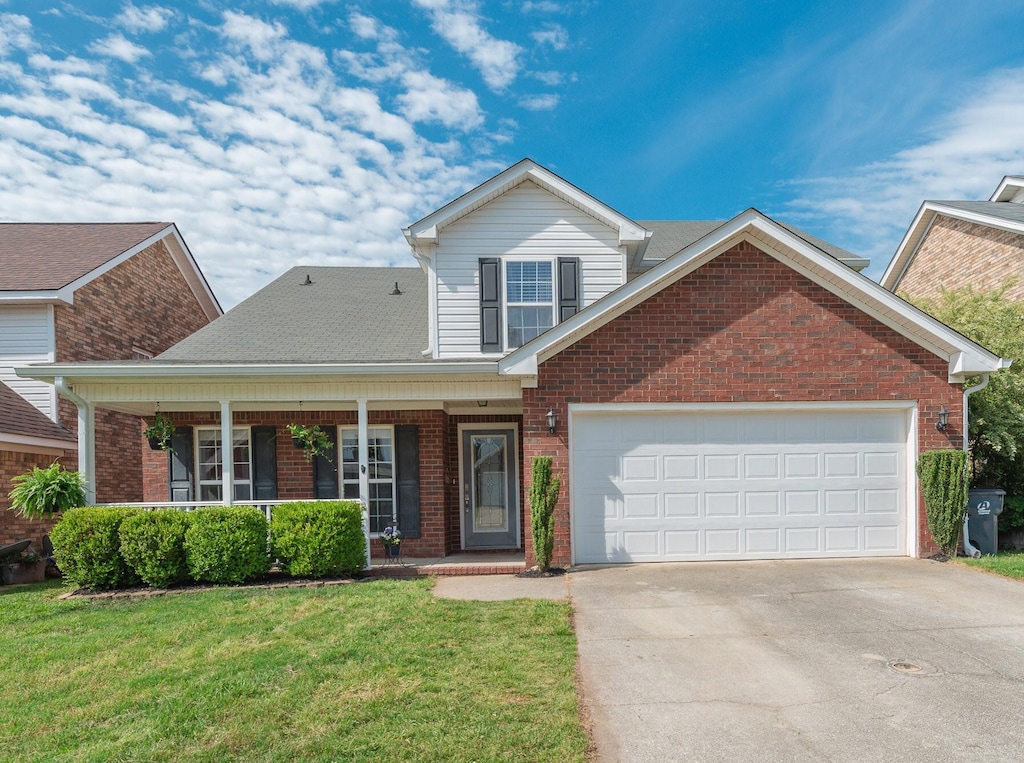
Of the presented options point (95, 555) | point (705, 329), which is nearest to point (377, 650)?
point (95, 555)

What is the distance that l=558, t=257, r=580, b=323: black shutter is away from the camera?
10.8 meters

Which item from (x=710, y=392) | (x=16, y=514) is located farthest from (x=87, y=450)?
(x=710, y=392)

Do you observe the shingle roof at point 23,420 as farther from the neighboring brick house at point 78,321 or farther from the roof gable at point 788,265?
the roof gable at point 788,265

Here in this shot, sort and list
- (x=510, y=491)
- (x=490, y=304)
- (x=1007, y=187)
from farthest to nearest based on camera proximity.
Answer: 1. (x=1007, y=187)
2. (x=510, y=491)
3. (x=490, y=304)

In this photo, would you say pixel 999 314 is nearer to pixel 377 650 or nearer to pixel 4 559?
pixel 377 650

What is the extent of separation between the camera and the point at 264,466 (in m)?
11.1

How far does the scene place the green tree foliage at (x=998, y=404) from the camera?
1008cm

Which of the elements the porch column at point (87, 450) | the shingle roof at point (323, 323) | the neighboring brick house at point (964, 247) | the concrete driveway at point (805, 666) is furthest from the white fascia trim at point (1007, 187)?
the porch column at point (87, 450)

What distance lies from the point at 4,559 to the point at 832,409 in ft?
42.9

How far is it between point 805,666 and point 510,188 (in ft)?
27.7

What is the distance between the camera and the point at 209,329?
1127 centimetres

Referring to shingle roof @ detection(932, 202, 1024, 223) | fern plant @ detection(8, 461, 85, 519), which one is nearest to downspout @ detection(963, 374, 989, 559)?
shingle roof @ detection(932, 202, 1024, 223)

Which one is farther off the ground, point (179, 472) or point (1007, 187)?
point (1007, 187)

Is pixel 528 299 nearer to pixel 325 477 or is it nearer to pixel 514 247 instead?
pixel 514 247
